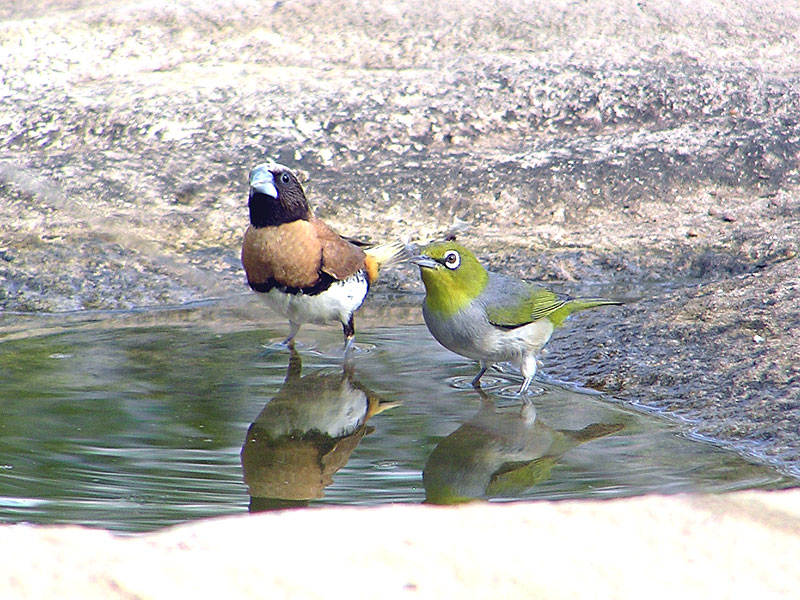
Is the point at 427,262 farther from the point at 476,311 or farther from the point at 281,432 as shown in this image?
the point at 281,432

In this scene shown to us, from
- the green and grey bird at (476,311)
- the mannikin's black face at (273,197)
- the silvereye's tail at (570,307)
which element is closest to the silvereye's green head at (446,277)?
the green and grey bird at (476,311)

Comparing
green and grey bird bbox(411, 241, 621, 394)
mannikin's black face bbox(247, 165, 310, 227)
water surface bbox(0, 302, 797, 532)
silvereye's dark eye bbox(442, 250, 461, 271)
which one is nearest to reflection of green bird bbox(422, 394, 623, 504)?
water surface bbox(0, 302, 797, 532)

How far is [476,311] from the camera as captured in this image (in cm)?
481

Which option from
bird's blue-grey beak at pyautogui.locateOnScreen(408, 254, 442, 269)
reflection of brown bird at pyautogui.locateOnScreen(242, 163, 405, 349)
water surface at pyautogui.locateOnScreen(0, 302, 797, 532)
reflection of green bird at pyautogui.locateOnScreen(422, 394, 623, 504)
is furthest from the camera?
reflection of brown bird at pyautogui.locateOnScreen(242, 163, 405, 349)

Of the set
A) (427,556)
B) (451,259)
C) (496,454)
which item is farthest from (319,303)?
(427,556)

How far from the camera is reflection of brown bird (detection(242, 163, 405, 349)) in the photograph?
18.1ft

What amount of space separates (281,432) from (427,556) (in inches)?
81.7

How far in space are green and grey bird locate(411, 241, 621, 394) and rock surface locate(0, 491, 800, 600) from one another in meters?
2.18

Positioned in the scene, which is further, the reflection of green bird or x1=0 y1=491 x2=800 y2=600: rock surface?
the reflection of green bird

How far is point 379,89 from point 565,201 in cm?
180

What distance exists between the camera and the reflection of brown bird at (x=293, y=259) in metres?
5.52

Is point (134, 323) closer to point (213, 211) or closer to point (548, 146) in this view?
point (213, 211)

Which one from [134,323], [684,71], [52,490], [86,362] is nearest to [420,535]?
[52,490]

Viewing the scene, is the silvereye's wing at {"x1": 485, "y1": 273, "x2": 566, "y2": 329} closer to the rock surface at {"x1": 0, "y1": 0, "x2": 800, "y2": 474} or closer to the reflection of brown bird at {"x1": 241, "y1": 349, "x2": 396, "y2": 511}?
the rock surface at {"x1": 0, "y1": 0, "x2": 800, "y2": 474}
